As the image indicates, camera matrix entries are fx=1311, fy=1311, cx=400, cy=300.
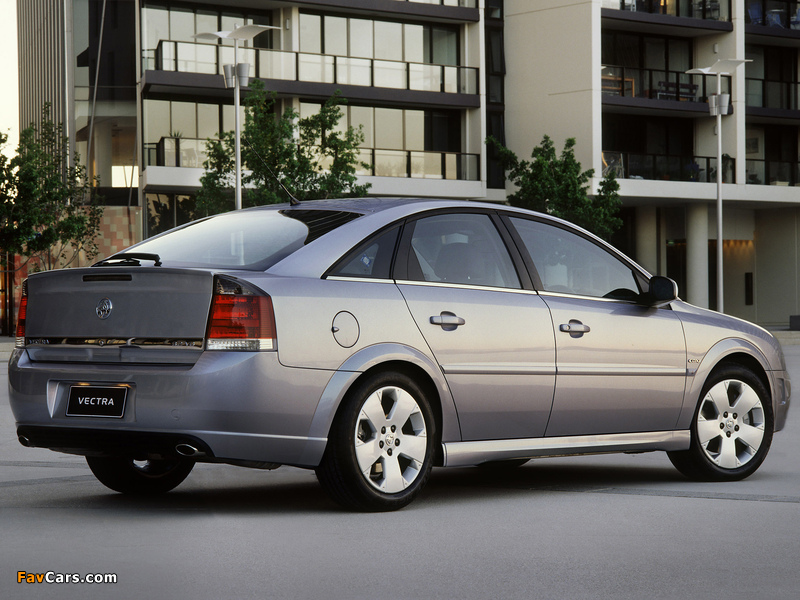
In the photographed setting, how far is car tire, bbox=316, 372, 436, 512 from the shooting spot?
21.1ft

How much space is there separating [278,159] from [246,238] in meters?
29.3

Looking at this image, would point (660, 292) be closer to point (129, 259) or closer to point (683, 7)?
point (129, 259)

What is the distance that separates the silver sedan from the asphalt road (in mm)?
312

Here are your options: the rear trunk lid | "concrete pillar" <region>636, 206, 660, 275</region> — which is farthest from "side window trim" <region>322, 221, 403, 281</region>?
"concrete pillar" <region>636, 206, 660, 275</region>

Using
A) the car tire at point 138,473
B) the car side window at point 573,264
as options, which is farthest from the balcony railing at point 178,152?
the car tire at point 138,473

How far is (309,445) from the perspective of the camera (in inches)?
248

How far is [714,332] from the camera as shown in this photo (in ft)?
26.8

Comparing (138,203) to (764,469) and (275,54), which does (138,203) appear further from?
(764,469)

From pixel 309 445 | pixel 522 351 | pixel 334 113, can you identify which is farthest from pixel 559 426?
pixel 334 113

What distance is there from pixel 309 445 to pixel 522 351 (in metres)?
1.46

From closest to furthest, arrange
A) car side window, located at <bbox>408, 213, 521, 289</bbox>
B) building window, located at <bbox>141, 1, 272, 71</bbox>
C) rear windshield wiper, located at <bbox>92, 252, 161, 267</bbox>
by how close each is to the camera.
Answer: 1. rear windshield wiper, located at <bbox>92, 252, 161, 267</bbox>
2. car side window, located at <bbox>408, 213, 521, 289</bbox>
3. building window, located at <bbox>141, 1, 272, 71</bbox>

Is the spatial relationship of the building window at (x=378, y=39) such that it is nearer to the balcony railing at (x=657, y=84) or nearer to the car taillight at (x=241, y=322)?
the balcony railing at (x=657, y=84)

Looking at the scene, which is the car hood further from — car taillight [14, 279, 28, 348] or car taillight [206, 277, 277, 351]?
car taillight [14, 279, 28, 348]

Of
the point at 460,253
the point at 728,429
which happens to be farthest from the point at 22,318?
the point at 728,429
